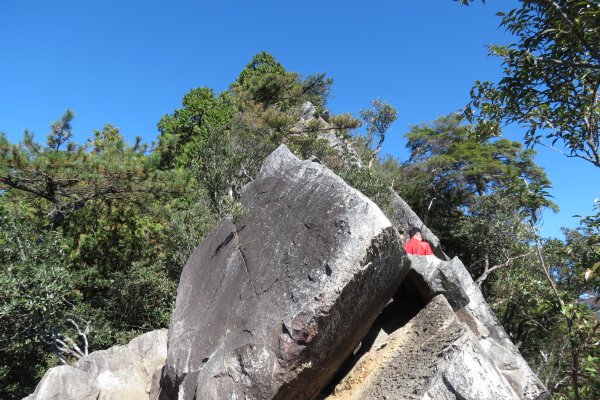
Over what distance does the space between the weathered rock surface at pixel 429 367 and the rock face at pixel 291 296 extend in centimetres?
48

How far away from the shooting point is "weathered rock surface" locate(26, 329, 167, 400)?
8.59m

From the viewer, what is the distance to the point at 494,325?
9.20 metres

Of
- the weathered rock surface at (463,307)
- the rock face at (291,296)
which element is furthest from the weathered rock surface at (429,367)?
the rock face at (291,296)

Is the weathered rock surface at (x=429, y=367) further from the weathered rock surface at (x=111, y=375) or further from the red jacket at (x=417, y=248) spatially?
the weathered rock surface at (x=111, y=375)

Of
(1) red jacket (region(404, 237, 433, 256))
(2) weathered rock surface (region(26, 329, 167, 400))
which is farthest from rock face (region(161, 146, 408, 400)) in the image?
(1) red jacket (region(404, 237, 433, 256))

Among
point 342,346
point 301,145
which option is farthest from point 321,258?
point 301,145

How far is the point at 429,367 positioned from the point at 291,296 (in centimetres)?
193

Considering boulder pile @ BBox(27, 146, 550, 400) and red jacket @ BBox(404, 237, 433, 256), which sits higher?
red jacket @ BBox(404, 237, 433, 256)

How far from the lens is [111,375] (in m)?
9.23

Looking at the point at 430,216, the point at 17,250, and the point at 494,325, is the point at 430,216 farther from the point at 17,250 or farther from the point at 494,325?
the point at 17,250

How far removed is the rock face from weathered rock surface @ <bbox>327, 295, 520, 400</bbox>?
48 centimetres

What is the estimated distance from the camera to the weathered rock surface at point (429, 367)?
17.1 ft

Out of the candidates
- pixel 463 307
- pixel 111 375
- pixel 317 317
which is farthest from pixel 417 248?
pixel 111 375

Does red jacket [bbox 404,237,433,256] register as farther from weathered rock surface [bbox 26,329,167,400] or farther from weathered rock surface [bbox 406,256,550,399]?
weathered rock surface [bbox 26,329,167,400]
